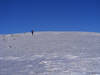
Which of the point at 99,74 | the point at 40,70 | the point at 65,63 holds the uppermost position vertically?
the point at 65,63

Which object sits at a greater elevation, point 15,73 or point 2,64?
point 2,64

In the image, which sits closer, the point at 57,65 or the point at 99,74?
the point at 99,74

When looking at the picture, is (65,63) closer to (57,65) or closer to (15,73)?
(57,65)

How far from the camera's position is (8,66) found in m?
3.51

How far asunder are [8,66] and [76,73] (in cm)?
Result: 163

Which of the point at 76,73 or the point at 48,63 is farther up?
the point at 48,63

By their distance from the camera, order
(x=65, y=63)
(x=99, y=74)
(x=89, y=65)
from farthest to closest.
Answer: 1. (x=65, y=63)
2. (x=89, y=65)
3. (x=99, y=74)

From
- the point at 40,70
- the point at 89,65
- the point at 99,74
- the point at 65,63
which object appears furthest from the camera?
the point at 65,63

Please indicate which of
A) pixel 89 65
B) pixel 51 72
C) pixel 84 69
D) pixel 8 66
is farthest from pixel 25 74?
pixel 89 65

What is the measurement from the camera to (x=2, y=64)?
3641mm

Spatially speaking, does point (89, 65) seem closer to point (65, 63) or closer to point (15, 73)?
point (65, 63)

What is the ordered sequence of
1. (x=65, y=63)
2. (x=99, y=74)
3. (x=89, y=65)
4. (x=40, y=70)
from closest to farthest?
1. (x=99, y=74)
2. (x=40, y=70)
3. (x=89, y=65)
4. (x=65, y=63)

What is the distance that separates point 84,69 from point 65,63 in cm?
62

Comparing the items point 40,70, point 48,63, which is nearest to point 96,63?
point 48,63
